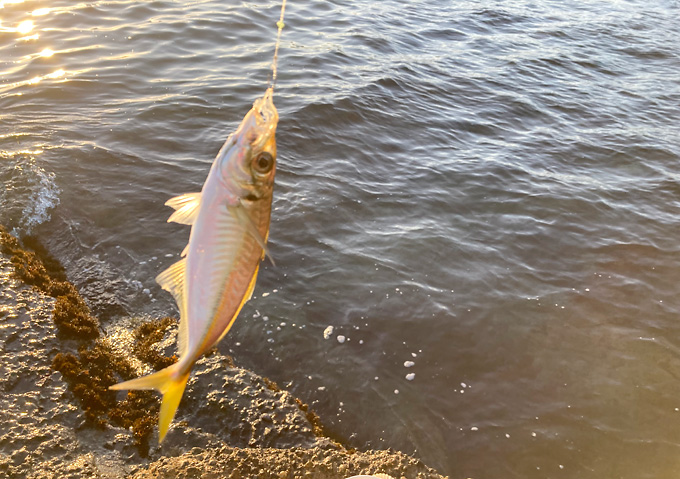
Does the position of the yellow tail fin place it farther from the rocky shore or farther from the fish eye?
the rocky shore

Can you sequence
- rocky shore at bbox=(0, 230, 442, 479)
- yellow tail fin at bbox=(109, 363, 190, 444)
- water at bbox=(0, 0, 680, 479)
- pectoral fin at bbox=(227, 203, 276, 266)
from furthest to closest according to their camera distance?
water at bbox=(0, 0, 680, 479) < rocky shore at bbox=(0, 230, 442, 479) < yellow tail fin at bbox=(109, 363, 190, 444) < pectoral fin at bbox=(227, 203, 276, 266)

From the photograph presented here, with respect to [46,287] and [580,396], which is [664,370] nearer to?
[580,396]

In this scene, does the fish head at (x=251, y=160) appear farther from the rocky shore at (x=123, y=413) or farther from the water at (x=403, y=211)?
the water at (x=403, y=211)

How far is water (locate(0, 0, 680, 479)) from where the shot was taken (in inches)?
201

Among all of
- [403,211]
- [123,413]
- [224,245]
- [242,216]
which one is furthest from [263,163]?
[403,211]

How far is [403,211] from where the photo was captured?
7.84 m

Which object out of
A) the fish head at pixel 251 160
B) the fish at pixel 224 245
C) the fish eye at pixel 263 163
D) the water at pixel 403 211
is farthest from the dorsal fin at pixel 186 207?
the water at pixel 403 211

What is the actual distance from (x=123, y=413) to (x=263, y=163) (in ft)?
9.31

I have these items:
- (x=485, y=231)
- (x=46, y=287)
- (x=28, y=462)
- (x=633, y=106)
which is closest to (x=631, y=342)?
(x=485, y=231)

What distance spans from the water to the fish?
8.83 feet

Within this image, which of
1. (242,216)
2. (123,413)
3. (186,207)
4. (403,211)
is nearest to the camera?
(242,216)

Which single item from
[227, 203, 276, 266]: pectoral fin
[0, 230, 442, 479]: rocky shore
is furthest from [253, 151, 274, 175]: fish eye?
[0, 230, 442, 479]: rocky shore

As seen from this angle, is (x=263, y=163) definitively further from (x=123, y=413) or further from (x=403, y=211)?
(x=403, y=211)

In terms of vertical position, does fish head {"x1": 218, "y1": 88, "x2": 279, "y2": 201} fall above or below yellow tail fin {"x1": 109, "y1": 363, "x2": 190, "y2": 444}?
above
